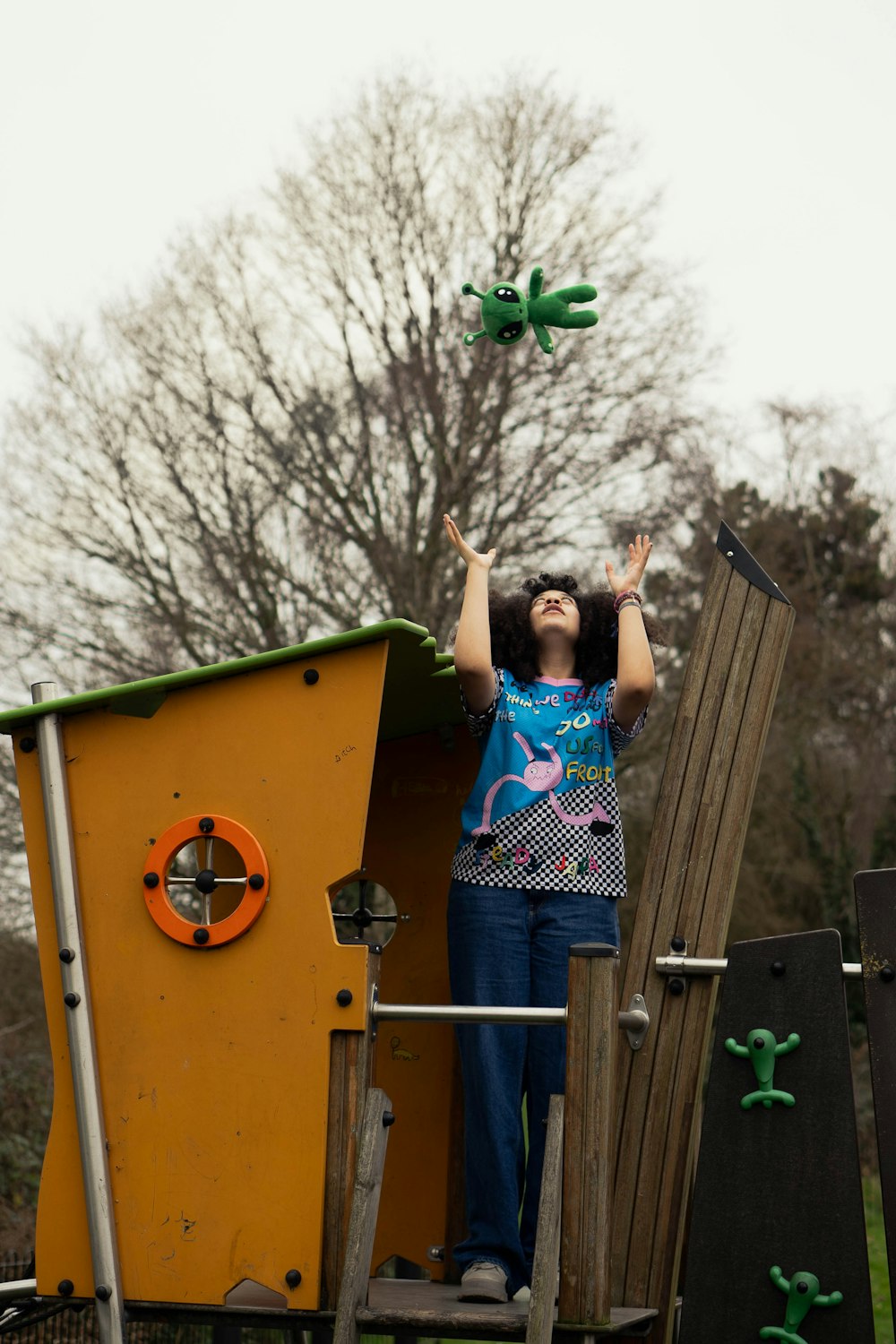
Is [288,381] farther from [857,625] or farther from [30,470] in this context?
[857,625]

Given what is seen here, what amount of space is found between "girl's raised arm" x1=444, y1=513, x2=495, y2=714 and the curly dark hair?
0.26 meters

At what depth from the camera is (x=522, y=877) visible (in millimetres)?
3799

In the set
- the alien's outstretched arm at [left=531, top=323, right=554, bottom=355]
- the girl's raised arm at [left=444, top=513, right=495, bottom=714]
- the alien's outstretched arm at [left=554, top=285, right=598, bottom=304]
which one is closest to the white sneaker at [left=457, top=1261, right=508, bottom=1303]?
the girl's raised arm at [left=444, top=513, right=495, bottom=714]

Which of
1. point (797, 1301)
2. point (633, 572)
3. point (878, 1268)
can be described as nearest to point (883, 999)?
point (797, 1301)

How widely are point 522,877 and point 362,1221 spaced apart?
972mm

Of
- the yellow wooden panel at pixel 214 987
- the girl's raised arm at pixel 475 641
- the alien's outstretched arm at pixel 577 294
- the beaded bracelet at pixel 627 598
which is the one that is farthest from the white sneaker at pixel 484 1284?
the alien's outstretched arm at pixel 577 294

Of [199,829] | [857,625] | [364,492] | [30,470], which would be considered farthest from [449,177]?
[199,829]

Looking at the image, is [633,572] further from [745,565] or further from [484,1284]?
[484,1284]

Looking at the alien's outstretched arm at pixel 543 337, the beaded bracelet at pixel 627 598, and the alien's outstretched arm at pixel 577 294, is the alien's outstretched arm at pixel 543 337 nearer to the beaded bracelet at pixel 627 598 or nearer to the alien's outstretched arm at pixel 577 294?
the alien's outstretched arm at pixel 577 294

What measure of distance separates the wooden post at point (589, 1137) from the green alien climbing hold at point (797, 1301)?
0.46 meters

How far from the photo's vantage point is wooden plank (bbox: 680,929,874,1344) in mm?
3451

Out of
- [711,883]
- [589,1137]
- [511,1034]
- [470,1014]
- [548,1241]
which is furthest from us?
[711,883]

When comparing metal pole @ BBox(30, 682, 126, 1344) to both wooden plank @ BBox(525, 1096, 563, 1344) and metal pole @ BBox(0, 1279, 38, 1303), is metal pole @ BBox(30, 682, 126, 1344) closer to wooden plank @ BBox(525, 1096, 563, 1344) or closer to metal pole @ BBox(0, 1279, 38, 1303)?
metal pole @ BBox(0, 1279, 38, 1303)

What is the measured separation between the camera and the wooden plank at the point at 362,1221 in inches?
123
